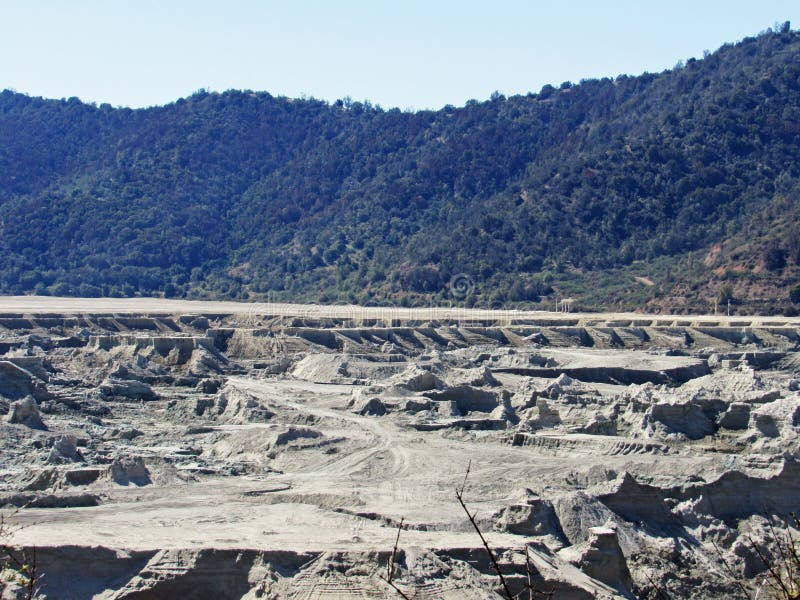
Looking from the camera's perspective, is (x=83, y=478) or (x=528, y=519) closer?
(x=528, y=519)

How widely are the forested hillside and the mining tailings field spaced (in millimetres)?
48220

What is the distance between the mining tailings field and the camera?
24344mm

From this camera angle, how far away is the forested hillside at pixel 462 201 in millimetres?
125500

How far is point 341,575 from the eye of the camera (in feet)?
76.5

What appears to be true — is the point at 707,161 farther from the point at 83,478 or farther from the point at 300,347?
the point at 83,478

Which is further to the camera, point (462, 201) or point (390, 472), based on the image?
point (462, 201)

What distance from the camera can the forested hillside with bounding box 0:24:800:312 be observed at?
412 feet

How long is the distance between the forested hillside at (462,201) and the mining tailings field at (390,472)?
158 ft

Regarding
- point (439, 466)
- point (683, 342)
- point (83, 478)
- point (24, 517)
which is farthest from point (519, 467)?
point (683, 342)

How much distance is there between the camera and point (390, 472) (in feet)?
128

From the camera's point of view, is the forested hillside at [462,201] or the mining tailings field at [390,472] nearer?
the mining tailings field at [390,472]

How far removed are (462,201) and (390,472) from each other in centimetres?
12237

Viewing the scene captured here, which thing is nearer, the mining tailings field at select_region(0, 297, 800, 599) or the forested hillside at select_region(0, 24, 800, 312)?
the mining tailings field at select_region(0, 297, 800, 599)

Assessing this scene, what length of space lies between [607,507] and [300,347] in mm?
52144
